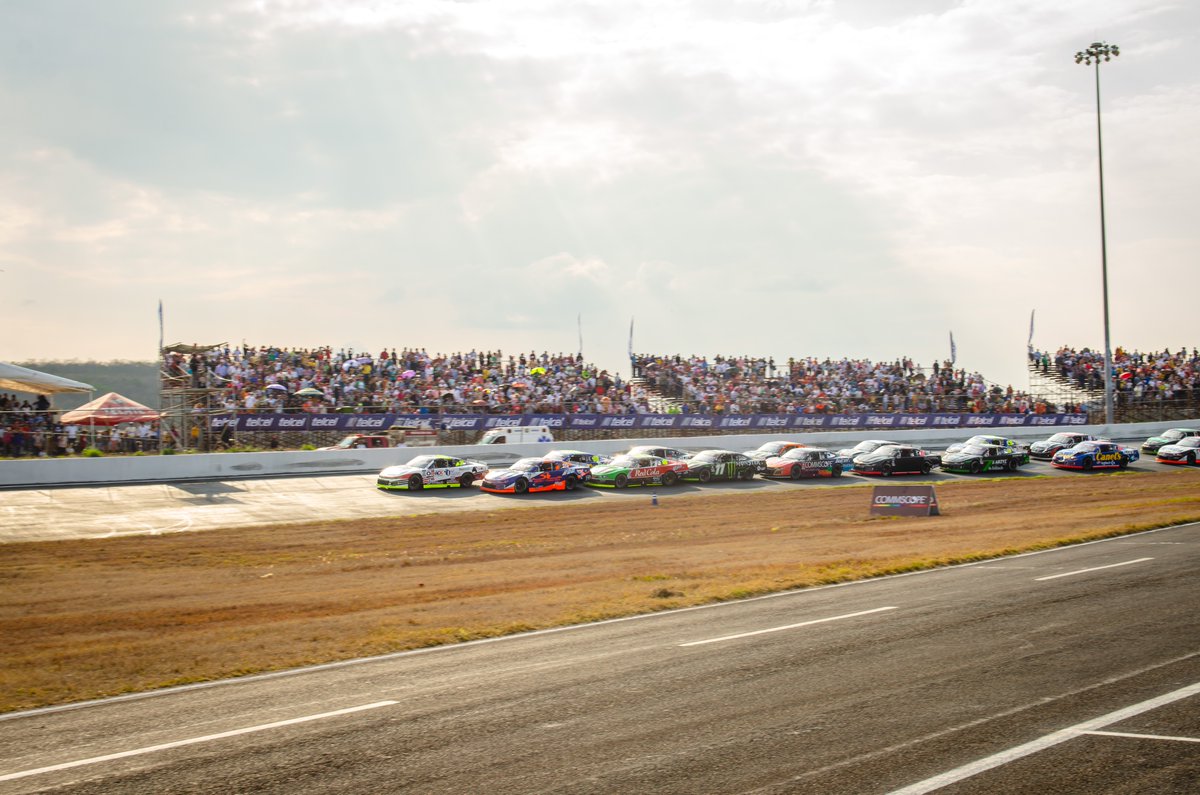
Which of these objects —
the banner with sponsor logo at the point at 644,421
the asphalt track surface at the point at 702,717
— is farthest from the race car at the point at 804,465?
the asphalt track surface at the point at 702,717

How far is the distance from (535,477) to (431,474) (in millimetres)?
3595

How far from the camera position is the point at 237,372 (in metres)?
38.8

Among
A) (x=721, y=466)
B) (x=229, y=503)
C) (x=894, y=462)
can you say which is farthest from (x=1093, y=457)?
(x=229, y=503)

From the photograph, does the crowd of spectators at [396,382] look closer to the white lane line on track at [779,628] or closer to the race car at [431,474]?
the race car at [431,474]

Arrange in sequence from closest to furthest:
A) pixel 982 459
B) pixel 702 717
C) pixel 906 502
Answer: pixel 702 717 < pixel 906 502 < pixel 982 459

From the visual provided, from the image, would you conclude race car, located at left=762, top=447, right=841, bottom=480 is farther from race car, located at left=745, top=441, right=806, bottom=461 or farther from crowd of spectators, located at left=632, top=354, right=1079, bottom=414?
crowd of spectators, located at left=632, top=354, right=1079, bottom=414

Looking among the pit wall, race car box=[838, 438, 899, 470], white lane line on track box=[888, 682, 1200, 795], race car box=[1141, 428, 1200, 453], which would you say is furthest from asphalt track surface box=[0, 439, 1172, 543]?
white lane line on track box=[888, 682, 1200, 795]

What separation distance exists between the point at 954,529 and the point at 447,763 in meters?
19.7

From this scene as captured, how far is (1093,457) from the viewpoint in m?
43.2

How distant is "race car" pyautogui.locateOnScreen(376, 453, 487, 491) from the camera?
33.2 m

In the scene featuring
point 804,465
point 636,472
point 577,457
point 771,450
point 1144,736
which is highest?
point 577,457

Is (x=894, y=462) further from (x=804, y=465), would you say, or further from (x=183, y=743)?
(x=183, y=743)

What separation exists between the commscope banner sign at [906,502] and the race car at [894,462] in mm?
12212

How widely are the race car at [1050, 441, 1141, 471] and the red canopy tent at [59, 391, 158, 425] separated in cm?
3730
